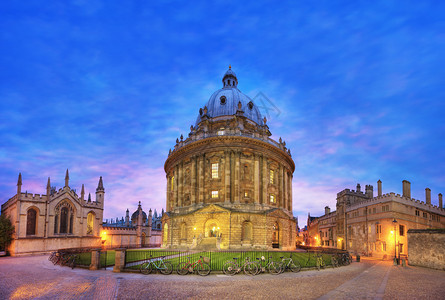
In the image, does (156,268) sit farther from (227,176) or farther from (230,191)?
(227,176)

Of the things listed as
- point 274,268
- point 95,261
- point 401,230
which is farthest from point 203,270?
point 401,230

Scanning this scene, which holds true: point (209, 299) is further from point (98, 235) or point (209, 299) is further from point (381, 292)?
point (98, 235)

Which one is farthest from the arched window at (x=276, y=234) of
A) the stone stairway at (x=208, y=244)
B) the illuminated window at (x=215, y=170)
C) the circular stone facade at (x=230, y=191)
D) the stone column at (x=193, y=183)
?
the stone column at (x=193, y=183)

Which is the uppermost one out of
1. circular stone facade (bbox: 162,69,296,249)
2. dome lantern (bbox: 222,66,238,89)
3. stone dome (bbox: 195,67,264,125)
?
dome lantern (bbox: 222,66,238,89)

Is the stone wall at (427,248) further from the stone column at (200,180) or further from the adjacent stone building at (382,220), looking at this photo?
the stone column at (200,180)

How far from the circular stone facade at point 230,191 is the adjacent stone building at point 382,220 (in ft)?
41.9

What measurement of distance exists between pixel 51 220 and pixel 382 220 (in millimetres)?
52848

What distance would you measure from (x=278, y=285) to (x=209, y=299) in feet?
17.0

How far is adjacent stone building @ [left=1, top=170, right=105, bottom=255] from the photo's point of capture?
147 feet

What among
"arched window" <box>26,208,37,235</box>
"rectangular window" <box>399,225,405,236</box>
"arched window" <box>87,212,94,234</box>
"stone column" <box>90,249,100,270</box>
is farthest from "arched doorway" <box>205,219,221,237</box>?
"rectangular window" <box>399,225,405,236</box>

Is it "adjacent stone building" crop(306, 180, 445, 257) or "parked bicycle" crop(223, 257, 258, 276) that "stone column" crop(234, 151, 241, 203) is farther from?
"parked bicycle" crop(223, 257, 258, 276)

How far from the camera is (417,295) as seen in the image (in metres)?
15.1

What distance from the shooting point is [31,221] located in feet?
153

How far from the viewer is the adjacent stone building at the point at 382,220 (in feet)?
151
